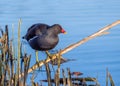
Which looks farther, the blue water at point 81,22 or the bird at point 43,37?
the blue water at point 81,22

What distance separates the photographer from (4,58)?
3.38 metres

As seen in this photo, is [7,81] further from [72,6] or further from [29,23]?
[72,6]

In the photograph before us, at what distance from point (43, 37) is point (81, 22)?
222cm

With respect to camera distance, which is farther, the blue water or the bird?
the blue water

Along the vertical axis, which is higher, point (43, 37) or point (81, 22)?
point (81, 22)

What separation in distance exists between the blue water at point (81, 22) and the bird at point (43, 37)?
26cm

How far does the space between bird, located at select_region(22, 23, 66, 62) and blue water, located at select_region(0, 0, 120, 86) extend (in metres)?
0.26

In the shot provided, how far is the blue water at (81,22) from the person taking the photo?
5.86 meters

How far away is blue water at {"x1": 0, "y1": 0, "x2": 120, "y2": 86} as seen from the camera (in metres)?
5.86

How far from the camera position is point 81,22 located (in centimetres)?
804

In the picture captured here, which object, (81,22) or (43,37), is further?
(81,22)

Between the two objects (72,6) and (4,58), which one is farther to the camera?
(72,6)

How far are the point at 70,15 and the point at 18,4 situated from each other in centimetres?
191

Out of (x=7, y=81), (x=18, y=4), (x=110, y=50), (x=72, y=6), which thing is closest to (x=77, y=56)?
(x=110, y=50)
